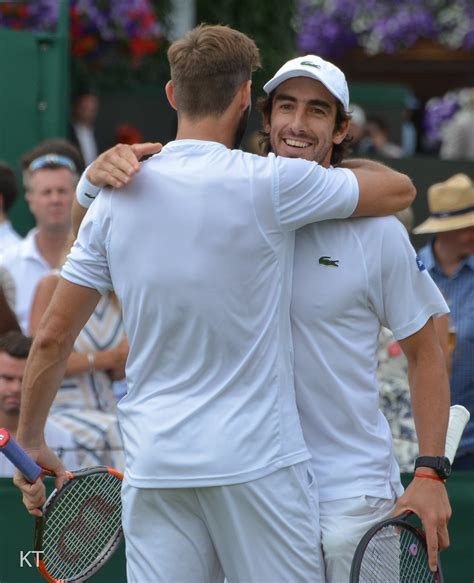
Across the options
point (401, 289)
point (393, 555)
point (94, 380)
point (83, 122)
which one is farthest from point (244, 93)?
point (83, 122)

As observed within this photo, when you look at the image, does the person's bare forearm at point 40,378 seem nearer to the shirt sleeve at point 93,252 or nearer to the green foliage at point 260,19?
the shirt sleeve at point 93,252

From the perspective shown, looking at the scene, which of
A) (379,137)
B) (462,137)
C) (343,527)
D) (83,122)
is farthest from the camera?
(462,137)

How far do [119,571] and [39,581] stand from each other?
0.29 metres

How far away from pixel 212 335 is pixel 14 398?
222 centimetres

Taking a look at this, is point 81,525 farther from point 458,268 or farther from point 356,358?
point 458,268

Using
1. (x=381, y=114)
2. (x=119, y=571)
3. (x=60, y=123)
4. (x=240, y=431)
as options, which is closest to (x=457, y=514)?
(x=119, y=571)

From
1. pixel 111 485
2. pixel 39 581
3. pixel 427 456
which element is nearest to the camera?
pixel 427 456

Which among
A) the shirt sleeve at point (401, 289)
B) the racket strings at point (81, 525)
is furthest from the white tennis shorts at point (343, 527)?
the racket strings at point (81, 525)

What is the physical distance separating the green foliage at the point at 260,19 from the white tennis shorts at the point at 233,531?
8.24 metres

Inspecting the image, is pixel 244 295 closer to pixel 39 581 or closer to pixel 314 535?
pixel 314 535

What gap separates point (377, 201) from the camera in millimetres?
3277

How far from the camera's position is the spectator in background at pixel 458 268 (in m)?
5.48

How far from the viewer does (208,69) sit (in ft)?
10.2

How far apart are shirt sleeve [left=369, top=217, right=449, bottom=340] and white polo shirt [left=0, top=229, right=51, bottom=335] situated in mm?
3164
